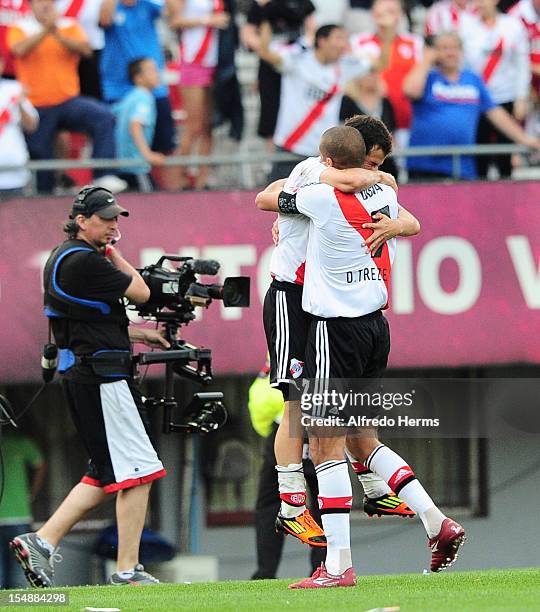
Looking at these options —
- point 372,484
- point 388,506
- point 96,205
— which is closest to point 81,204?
point 96,205

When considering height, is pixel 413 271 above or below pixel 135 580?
above

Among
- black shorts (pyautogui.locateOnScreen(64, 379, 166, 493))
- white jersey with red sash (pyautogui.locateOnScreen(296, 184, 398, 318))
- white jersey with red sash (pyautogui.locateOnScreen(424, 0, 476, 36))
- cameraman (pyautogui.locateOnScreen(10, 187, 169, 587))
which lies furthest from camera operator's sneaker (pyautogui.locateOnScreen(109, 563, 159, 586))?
white jersey with red sash (pyautogui.locateOnScreen(424, 0, 476, 36))

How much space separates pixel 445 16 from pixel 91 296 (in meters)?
5.73

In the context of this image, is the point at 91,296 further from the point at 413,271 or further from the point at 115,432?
the point at 413,271

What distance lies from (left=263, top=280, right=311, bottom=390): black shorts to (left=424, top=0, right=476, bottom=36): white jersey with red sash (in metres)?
5.91

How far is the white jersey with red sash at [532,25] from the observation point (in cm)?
1349

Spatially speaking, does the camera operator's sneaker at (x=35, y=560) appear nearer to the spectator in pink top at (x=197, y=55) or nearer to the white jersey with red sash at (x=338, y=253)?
the white jersey with red sash at (x=338, y=253)

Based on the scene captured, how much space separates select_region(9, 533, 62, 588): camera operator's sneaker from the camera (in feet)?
29.7

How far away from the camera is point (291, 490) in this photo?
312 inches

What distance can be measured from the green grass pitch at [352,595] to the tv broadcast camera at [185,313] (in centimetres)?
117

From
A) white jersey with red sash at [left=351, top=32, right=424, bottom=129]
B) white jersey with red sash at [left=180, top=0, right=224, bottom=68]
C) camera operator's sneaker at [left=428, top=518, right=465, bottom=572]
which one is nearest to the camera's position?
camera operator's sneaker at [left=428, top=518, right=465, bottom=572]

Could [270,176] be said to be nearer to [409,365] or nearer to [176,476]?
[409,365]

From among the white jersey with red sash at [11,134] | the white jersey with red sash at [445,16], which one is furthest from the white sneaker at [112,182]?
the white jersey with red sash at [445,16]

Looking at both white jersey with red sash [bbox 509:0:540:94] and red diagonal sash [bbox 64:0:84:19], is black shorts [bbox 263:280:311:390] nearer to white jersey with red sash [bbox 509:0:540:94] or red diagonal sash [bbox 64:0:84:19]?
red diagonal sash [bbox 64:0:84:19]
